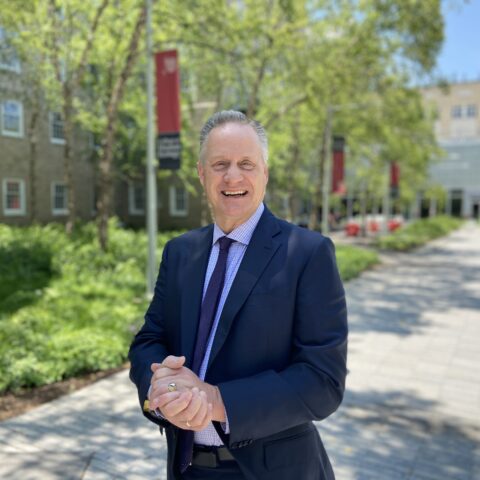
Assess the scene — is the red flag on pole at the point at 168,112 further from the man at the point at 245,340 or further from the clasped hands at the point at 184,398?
the clasped hands at the point at 184,398

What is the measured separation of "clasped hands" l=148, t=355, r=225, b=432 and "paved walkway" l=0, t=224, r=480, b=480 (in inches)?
108

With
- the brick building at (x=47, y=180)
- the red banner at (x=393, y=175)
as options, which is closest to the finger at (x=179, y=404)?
the brick building at (x=47, y=180)

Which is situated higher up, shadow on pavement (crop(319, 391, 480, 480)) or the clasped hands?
the clasped hands

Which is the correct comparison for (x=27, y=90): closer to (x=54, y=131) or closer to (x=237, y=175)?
(x=54, y=131)

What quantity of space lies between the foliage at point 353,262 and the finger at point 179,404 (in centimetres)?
1266

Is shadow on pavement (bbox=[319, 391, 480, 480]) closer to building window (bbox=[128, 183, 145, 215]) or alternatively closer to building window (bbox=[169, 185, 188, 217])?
building window (bbox=[169, 185, 188, 217])

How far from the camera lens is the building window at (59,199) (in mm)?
25391

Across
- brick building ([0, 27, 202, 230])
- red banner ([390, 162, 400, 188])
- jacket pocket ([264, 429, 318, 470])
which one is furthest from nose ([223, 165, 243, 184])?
red banner ([390, 162, 400, 188])

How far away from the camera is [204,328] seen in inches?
67.1

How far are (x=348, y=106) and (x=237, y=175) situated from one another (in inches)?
693

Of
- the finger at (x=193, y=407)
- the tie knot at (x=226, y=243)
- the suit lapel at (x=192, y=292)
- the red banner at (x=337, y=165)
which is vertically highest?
the red banner at (x=337, y=165)

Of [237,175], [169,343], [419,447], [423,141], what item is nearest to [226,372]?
[169,343]

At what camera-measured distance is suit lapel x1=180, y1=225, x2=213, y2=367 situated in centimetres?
172

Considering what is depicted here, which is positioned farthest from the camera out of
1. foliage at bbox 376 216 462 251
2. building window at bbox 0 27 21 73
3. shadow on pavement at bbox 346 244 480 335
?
foliage at bbox 376 216 462 251
